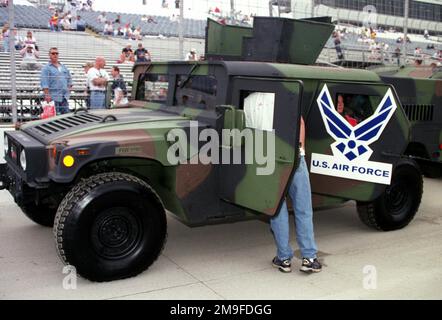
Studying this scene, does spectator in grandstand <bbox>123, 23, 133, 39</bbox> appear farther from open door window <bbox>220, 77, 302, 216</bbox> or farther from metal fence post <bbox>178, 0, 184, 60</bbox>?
open door window <bbox>220, 77, 302, 216</bbox>

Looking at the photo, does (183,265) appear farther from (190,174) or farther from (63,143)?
(63,143)

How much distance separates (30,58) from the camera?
10.1 metres

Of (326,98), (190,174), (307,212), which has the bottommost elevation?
(307,212)

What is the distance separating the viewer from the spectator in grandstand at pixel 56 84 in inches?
322

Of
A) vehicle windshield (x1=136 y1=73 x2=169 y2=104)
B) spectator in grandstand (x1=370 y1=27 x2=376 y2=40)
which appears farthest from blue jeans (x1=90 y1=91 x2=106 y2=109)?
spectator in grandstand (x1=370 y1=27 x2=376 y2=40)

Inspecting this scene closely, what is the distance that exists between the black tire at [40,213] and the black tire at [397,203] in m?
3.09

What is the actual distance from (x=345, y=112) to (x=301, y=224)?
1.23m

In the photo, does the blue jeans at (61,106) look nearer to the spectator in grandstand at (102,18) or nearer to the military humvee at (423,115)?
the military humvee at (423,115)

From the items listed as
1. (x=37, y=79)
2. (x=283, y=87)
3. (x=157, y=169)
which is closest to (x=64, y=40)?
(x=37, y=79)

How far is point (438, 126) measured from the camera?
6512mm

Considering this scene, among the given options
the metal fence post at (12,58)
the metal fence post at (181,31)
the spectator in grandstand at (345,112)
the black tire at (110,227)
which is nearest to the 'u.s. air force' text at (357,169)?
the spectator in grandstand at (345,112)

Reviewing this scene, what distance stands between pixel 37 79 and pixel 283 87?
6462 mm

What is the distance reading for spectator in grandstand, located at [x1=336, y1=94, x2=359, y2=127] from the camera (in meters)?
4.61

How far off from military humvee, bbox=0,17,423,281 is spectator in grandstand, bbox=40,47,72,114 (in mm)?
3274
